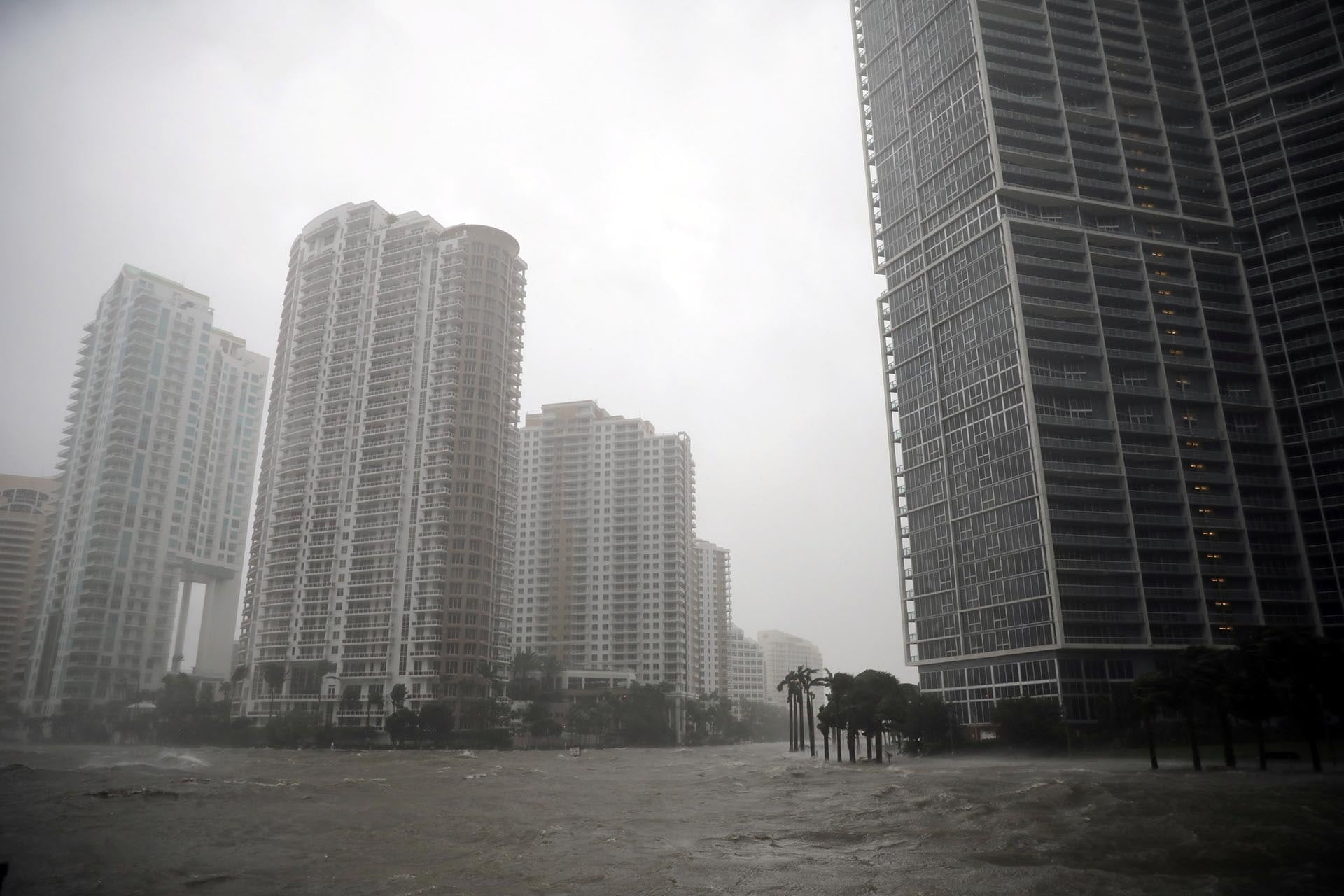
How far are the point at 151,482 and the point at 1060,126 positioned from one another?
142m

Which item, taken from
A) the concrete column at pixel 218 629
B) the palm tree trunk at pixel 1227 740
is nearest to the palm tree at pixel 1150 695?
the palm tree trunk at pixel 1227 740

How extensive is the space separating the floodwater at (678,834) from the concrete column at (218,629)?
185 feet

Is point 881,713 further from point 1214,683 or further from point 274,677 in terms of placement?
point 274,677

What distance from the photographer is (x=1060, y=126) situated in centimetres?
14188

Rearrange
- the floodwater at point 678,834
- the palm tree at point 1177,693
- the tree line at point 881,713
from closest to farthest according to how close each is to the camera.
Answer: the floodwater at point 678,834
the palm tree at point 1177,693
the tree line at point 881,713

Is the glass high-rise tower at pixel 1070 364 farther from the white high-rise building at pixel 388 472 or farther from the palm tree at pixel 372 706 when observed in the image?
the palm tree at pixel 372 706

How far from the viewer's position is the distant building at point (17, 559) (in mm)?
48625

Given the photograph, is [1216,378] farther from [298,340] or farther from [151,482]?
[298,340]

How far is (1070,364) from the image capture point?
12950 centimetres

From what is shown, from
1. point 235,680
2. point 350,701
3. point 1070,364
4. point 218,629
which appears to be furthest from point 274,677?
point 1070,364

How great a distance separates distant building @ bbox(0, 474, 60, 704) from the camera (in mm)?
48625

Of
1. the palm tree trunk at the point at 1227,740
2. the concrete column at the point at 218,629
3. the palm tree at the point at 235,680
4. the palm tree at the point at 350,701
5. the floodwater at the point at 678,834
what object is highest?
the concrete column at the point at 218,629

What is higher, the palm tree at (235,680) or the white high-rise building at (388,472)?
the white high-rise building at (388,472)

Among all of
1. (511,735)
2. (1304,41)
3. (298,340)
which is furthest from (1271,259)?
(298,340)
